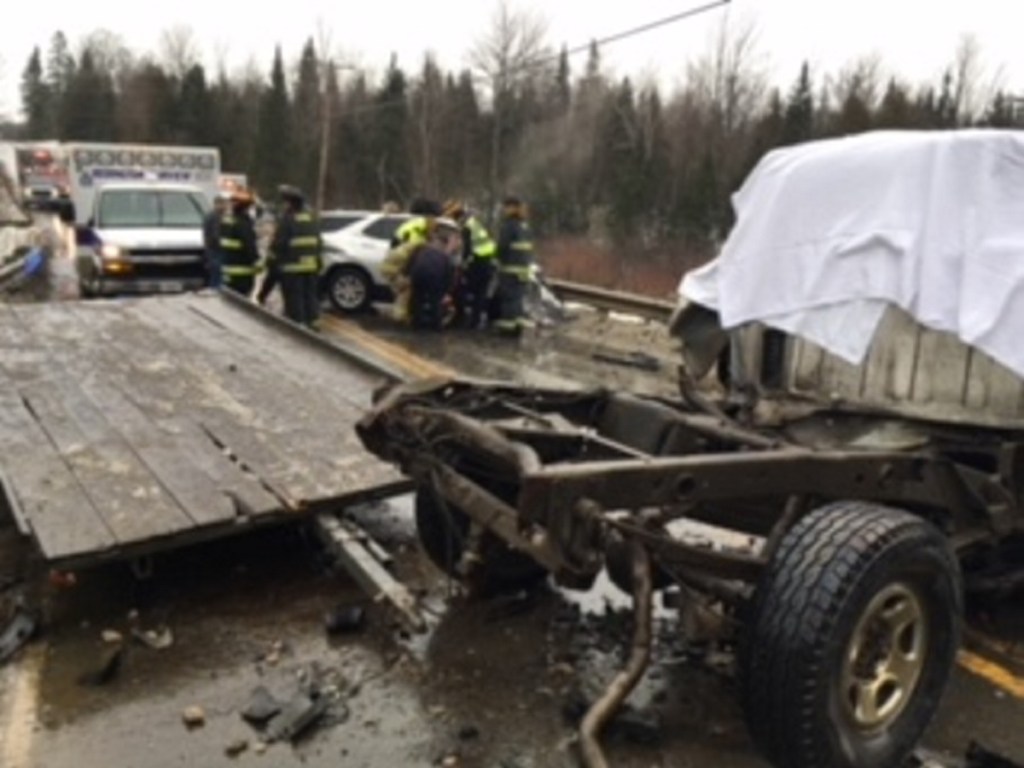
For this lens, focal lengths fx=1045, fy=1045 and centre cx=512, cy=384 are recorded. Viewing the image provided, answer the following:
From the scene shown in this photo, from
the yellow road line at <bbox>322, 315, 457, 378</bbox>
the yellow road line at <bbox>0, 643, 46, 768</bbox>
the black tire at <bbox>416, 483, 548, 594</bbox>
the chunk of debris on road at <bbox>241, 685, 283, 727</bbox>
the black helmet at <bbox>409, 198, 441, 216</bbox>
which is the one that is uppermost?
the black helmet at <bbox>409, 198, 441, 216</bbox>

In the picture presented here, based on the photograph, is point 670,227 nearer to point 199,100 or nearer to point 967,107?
point 967,107

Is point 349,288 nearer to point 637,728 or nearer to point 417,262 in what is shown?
point 417,262

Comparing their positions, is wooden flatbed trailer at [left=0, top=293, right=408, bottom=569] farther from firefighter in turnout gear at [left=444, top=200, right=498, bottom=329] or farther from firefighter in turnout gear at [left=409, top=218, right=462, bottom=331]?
firefighter in turnout gear at [left=444, top=200, right=498, bottom=329]

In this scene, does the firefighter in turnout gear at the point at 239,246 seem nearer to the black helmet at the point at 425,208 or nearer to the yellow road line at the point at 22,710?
the black helmet at the point at 425,208

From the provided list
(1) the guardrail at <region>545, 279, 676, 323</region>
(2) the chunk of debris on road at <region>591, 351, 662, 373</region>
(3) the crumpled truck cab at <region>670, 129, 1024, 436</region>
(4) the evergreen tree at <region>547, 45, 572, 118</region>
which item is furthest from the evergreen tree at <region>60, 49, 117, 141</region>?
(3) the crumpled truck cab at <region>670, 129, 1024, 436</region>

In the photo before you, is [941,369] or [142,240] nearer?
[941,369]

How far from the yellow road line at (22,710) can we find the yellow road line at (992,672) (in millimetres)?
3633

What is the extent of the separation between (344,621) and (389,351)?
801 cm

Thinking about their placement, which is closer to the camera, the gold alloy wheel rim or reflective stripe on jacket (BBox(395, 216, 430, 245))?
the gold alloy wheel rim

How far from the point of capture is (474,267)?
1433 centimetres

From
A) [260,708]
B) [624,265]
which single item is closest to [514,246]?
[260,708]

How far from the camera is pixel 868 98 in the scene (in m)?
57.6

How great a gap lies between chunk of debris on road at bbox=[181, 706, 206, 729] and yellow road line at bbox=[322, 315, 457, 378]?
20.4ft

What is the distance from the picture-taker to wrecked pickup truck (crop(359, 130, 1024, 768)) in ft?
10.9
